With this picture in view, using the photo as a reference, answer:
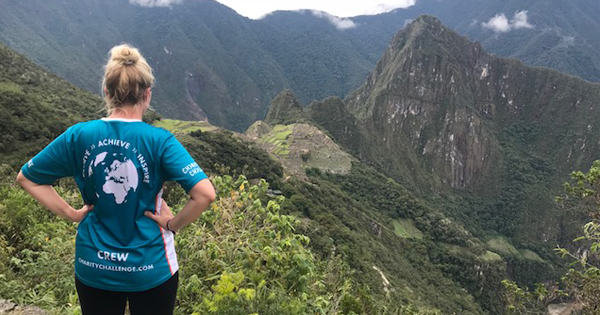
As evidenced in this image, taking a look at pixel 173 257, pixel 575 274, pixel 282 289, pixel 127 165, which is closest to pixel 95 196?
pixel 127 165

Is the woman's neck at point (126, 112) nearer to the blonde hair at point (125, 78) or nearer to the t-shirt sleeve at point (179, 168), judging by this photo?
the blonde hair at point (125, 78)

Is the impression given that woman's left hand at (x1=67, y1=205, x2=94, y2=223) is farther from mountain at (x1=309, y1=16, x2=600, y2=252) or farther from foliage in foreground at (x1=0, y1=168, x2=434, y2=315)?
mountain at (x1=309, y1=16, x2=600, y2=252)

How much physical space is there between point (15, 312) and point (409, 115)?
146 meters

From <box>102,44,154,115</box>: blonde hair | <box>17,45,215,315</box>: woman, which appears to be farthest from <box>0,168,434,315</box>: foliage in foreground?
<box>102,44,154,115</box>: blonde hair

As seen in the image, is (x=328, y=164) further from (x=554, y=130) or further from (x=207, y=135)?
(x=554, y=130)

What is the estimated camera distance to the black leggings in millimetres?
2615

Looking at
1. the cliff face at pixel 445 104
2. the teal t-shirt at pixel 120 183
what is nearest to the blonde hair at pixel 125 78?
the teal t-shirt at pixel 120 183

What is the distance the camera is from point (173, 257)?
9.04 feet

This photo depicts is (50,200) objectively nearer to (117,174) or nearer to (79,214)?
(79,214)

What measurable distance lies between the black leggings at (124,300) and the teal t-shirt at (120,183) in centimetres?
7

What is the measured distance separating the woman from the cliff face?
123m

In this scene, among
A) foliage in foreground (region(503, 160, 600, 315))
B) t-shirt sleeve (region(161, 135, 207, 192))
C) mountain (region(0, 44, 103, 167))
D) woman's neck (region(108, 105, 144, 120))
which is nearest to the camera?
t-shirt sleeve (region(161, 135, 207, 192))

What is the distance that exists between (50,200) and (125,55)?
48.7 inches

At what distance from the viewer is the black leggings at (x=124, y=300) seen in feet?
8.58
